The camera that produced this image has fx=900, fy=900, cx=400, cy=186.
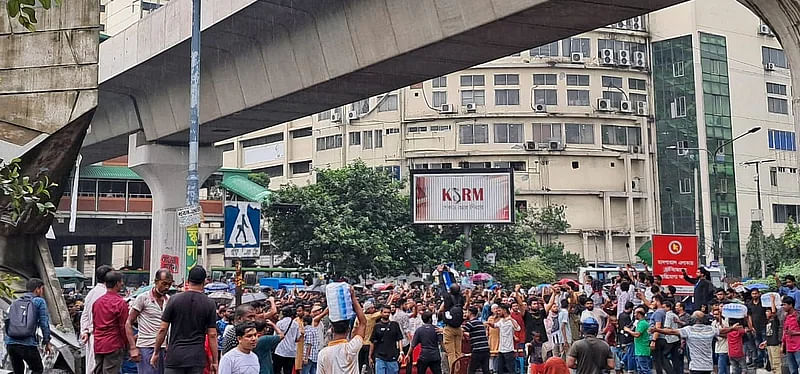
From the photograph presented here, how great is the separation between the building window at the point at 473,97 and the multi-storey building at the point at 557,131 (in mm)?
71

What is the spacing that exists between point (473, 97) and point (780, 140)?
23069 millimetres

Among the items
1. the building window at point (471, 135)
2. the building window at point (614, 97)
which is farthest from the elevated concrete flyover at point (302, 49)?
the building window at point (614, 97)

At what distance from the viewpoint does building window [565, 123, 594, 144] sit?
63562 millimetres

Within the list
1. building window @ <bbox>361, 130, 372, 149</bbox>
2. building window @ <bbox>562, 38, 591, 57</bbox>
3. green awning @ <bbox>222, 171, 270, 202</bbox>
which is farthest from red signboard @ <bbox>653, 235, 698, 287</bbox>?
building window @ <bbox>361, 130, 372, 149</bbox>

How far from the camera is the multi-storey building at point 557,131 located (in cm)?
6331

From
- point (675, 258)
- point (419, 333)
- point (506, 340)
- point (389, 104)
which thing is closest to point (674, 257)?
point (675, 258)

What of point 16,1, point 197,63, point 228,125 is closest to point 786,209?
point 228,125

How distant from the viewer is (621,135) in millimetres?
64750

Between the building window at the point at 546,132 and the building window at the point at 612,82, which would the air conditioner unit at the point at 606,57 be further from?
the building window at the point at 546,132

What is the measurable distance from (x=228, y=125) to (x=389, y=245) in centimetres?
2208

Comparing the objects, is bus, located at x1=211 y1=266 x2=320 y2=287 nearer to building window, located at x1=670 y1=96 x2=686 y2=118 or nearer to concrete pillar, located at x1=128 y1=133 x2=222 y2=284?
concrete pillar, located at x1=128 y1=133 x2=222 y2=284

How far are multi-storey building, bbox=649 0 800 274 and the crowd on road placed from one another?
140 ft

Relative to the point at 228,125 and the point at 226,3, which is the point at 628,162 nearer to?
the point at 228,125

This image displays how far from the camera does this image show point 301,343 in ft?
45.1
